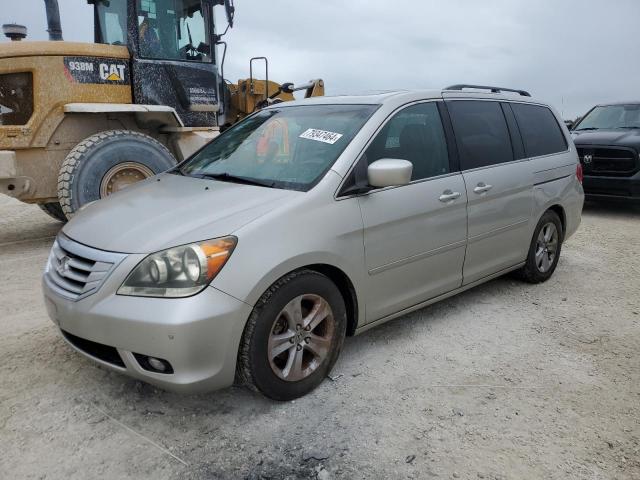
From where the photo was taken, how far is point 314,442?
98.2 inches

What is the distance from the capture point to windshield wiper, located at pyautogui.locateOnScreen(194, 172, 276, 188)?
3.08m

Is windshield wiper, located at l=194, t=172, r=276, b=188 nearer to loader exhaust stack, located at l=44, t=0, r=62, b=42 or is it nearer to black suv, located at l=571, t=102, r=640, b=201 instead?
black suv, located at l=571, t=102, r=640, b=201

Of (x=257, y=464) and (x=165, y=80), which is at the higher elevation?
(x=165, y=80)

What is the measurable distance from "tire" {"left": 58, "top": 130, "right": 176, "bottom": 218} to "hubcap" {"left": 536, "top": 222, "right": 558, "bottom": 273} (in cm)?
418

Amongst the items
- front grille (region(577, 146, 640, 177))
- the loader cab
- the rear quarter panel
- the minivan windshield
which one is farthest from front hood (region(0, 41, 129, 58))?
front grille (region(577, 146, 640, 177))

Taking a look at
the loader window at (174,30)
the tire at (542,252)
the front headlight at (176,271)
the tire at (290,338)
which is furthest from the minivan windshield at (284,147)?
the loader window at (174,30)

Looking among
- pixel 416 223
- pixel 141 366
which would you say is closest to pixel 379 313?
pixel 416 223

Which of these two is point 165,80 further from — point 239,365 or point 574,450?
point 574,450

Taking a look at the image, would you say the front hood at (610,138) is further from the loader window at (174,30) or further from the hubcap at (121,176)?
the hubcap at (121,176)

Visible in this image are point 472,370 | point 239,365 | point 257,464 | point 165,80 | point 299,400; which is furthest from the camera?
point 165,80

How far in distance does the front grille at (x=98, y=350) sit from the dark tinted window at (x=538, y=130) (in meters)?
3.56

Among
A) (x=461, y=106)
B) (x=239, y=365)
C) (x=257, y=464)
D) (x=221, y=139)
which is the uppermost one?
(x=461, y=106)

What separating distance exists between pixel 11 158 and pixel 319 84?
4.75 m

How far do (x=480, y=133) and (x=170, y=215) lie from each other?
2467 millimetres
